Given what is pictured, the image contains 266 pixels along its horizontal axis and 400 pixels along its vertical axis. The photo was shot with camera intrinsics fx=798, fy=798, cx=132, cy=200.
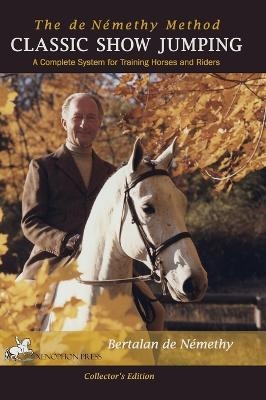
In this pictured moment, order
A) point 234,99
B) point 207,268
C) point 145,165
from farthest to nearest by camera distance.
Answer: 1. point 207,268
2. point 234,99
3. point 145,165

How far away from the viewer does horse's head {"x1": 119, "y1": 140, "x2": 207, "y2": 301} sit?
4.81 meters

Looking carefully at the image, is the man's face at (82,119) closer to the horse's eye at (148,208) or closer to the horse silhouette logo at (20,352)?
the horse's eye at (148,208)

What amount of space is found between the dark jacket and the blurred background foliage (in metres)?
0.28

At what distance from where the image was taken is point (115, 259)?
5.02 meters

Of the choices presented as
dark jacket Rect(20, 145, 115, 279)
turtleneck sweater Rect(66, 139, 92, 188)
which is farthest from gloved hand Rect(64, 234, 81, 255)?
turtleneck sweater Rect(66, 139, 92, 188)

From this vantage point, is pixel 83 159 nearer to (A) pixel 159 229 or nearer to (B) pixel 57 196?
(B) pixel 57 196

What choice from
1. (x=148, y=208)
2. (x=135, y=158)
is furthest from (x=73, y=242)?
(x=135, y=158)

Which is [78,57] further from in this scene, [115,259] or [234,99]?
[115,259]

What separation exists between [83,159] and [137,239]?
105 cm

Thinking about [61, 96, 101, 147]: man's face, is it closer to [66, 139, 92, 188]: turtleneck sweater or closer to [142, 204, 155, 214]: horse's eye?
[66, 139, 92, 188]: turtleneck sweater

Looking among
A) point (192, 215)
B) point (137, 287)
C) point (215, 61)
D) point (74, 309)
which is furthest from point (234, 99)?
point (192, 215)

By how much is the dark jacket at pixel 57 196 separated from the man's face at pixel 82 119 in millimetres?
164

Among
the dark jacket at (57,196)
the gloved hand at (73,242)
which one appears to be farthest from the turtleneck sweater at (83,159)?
the gloved hand at (73,242)

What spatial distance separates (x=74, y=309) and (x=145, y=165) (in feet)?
3.36
